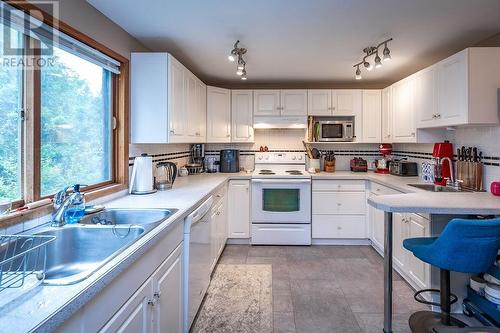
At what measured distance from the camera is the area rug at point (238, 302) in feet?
7.23

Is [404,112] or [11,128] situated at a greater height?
[404,112]

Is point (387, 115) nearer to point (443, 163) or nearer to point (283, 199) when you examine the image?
point (443, 163)

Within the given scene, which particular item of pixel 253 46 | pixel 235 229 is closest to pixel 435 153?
pixel 253 46

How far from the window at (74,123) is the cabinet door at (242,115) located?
206cm

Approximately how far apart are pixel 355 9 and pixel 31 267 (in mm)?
2414

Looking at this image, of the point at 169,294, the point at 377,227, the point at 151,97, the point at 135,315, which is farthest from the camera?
the point at 377,227

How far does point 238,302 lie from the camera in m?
2.53

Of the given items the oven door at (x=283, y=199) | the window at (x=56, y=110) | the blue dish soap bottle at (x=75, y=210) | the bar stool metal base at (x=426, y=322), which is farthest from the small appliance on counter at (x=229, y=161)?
the bar stool metal base at (x=426, y=322)

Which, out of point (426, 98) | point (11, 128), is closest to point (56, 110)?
point (11, 128)

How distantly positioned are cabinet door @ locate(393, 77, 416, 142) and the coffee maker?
2.64 m

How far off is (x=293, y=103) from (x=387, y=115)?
4.16 feet

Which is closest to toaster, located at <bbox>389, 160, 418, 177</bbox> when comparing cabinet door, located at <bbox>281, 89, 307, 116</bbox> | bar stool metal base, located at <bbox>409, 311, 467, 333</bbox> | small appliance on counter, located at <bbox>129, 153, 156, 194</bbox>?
cabinet door, located at <bbox>281, 89, 307, 116</bbox>

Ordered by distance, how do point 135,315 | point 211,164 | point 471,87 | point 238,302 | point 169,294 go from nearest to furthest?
1. point 135,315
2. point 169,294
3. point 471,87
4. point 238,302
5. point 211,164

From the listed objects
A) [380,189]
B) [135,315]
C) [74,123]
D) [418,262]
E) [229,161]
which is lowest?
[418,262]
